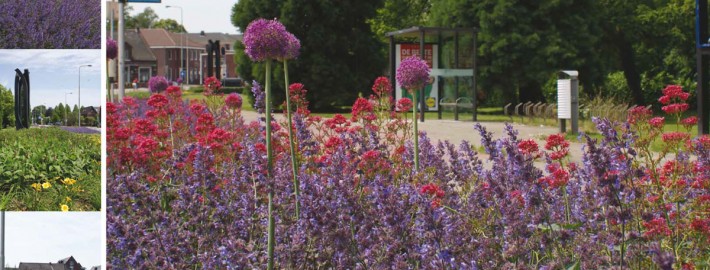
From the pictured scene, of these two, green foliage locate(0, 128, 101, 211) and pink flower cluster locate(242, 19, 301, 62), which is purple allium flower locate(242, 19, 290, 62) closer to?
pink flower cluster locate(242, 19, 301, 62)

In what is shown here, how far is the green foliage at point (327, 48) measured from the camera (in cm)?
3619

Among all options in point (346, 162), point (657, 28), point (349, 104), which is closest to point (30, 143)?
point (346, 162)

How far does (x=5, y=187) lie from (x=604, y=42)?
39.1 metres

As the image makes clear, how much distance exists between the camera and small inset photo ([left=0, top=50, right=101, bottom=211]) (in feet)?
9.52

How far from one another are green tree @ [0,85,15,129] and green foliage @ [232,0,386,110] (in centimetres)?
3290

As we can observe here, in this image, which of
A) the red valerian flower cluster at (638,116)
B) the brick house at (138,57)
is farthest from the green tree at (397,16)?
the brick house at (138,57)

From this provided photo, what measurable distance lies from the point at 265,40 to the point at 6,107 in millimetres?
1420

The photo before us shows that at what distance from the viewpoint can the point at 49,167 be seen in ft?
11.0

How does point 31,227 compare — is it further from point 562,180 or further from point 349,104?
point 349,104

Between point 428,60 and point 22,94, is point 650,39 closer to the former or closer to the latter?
point 428,60

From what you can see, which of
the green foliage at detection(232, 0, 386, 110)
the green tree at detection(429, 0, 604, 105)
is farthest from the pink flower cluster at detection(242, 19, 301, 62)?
the green foliage at detection(232, 0, 386, 110)

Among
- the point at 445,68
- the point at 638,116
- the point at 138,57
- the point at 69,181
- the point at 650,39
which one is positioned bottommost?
the point at 69,181

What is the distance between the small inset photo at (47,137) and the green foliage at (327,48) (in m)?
32.6

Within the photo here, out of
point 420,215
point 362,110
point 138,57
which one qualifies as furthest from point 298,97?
point 138,57
